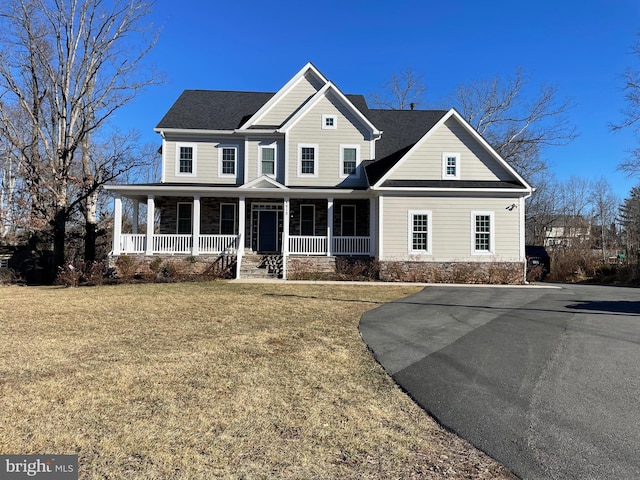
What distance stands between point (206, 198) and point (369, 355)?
15.7 metres

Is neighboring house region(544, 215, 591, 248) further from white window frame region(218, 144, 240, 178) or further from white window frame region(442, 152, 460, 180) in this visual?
white window frame region(218, 144, 240, 178)

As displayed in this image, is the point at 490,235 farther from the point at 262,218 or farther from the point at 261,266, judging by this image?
the point at 262,218

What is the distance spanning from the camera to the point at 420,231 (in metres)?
17.1

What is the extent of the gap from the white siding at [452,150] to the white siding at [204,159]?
817 centimetres

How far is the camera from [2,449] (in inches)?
121

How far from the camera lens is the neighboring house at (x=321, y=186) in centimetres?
1709

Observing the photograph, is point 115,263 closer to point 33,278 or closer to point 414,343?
point 33,278

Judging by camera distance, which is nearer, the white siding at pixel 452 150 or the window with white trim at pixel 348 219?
the white siding at pixel 452 150

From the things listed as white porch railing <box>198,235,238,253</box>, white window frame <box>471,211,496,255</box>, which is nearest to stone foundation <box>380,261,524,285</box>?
white window frame <box>471,211,496,255</box>

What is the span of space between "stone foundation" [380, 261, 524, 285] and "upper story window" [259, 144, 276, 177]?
7.44m

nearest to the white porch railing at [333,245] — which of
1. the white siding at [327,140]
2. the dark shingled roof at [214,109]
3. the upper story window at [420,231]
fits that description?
the upper story window at [420,231]

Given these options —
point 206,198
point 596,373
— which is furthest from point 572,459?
point 206,198

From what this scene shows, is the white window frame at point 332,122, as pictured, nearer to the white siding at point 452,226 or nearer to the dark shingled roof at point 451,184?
the dark shingled roof at point 451,184

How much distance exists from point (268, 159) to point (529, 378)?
16.8 meters
